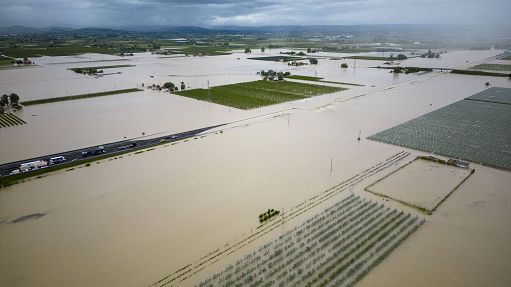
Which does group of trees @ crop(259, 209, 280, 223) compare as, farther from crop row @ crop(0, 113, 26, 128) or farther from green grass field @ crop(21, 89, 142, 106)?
green grass field @ crop(21, 89, 142, 106)

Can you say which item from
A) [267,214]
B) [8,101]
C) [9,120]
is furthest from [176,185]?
[8,101]

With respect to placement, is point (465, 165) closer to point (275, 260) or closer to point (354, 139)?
point (354, 139)

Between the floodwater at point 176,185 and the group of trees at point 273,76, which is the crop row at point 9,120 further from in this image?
the group of trees at point 273,76

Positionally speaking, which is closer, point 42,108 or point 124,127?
point 124,127

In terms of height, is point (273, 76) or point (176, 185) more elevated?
point (273, 76)

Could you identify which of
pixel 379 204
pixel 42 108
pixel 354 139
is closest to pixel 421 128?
pixel 354 139

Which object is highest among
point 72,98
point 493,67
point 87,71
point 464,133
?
point 87,71

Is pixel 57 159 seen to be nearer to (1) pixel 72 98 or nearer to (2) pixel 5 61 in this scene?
(1) pixel 72 98
